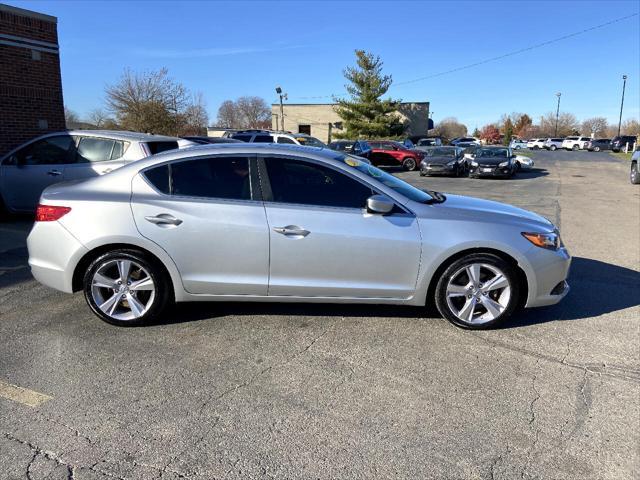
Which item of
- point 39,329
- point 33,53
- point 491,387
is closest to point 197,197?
point 39,329

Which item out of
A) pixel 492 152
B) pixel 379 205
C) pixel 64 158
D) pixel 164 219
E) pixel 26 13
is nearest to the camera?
pixel 379 205

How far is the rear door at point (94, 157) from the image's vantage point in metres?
7.61

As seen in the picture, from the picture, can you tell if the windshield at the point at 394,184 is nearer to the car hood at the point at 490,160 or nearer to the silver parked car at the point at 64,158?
the silver parked car at the point at 64,158

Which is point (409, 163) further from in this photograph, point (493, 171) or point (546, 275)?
point (546, 275)

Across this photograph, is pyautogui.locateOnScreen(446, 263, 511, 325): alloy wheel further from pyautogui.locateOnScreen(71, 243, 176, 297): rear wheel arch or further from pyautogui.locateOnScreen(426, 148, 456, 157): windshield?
pyautogui.locateOnScreen(426, 148, 456, 157): windshield

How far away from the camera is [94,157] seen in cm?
777

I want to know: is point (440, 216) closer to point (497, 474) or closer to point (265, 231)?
point (265, 231)

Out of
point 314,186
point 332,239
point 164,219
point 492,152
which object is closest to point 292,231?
point 332,239

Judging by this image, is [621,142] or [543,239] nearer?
[543,239]

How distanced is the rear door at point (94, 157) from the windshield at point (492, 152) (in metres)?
18.4

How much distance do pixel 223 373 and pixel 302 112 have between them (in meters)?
53.5

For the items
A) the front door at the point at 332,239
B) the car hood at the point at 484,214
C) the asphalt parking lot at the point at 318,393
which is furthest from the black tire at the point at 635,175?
the front door at the point at 332,239

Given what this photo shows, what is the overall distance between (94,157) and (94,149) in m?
0.14

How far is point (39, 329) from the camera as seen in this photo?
13.4 ft
